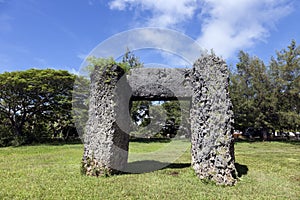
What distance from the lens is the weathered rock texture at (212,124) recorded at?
5762 millimetres

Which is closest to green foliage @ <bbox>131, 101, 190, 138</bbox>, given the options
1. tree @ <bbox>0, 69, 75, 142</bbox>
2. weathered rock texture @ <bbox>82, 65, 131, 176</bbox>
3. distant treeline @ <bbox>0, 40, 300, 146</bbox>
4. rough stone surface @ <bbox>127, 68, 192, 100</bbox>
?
distant treeline @ <bbox>0, 40, 300, 146</bbox>

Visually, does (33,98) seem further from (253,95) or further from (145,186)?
(253,95)

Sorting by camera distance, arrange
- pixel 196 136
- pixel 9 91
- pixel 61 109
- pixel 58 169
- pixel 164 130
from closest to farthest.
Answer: pixel 196 136 < pixel 58 169 < pixel 9 91 < pixel 61 109 < pixel 164 130

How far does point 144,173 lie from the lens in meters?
6.79

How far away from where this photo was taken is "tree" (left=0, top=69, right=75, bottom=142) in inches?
701

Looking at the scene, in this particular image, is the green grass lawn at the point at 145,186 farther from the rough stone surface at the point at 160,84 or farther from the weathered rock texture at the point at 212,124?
the rough stone surface at the point at 160,84

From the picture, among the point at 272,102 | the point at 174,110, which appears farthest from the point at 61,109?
the point at 272,102

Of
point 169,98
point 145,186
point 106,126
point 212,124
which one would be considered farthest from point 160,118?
point 145,186

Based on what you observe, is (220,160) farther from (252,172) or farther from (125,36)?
(125,36)

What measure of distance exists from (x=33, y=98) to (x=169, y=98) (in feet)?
51.8

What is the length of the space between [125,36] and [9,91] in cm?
1438

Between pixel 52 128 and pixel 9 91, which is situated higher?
pixel 9 91

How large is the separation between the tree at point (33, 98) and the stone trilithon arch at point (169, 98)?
1324 cm

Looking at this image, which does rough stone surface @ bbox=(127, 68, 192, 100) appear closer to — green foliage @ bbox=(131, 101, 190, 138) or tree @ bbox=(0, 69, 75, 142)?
tree @ bbox=(0, 69, 75, 142)
